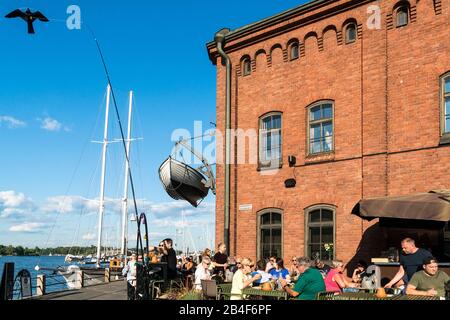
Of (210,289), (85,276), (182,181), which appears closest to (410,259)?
(210,289)

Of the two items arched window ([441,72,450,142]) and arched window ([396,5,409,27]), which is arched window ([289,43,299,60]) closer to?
arched window ([396,5,409,27])

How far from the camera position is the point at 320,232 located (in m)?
16.1

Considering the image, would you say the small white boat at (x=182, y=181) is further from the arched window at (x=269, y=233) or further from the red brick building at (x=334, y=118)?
the arched window at (x=269, y=233)

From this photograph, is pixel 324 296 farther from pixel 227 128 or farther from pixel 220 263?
pixel 227 128

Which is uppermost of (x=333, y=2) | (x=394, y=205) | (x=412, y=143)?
(x=333, y=2)

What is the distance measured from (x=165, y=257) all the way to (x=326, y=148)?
18.2 feet

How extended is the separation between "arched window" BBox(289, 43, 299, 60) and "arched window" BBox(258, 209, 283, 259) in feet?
15.7

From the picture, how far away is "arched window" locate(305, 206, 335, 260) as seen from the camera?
15859 millimetres

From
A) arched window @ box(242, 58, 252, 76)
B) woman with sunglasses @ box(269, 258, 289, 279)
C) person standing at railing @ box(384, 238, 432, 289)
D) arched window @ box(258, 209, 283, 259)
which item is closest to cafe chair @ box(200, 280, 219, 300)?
woman with sunglasses @ box(269, 258, 289, 279)

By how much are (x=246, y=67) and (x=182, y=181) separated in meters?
7.50

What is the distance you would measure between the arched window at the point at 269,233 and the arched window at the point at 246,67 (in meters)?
4.75

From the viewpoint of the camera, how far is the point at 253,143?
1844 centimetres
